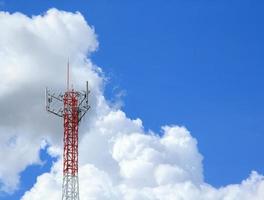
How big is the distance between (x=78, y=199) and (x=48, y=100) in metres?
10.5

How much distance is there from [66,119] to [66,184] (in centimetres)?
647

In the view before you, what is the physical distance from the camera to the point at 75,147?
7042 inches

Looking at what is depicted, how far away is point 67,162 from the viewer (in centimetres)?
17838

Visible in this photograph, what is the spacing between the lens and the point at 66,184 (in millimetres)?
177500

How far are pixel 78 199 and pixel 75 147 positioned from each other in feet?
17.4

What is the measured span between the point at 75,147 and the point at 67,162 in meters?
1.69

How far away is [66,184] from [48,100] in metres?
8.69

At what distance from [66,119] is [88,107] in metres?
2.43

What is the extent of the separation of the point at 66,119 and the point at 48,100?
2.70m

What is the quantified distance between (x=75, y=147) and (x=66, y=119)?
288 cm

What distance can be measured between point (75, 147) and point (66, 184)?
3852mm

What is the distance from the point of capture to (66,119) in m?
179
